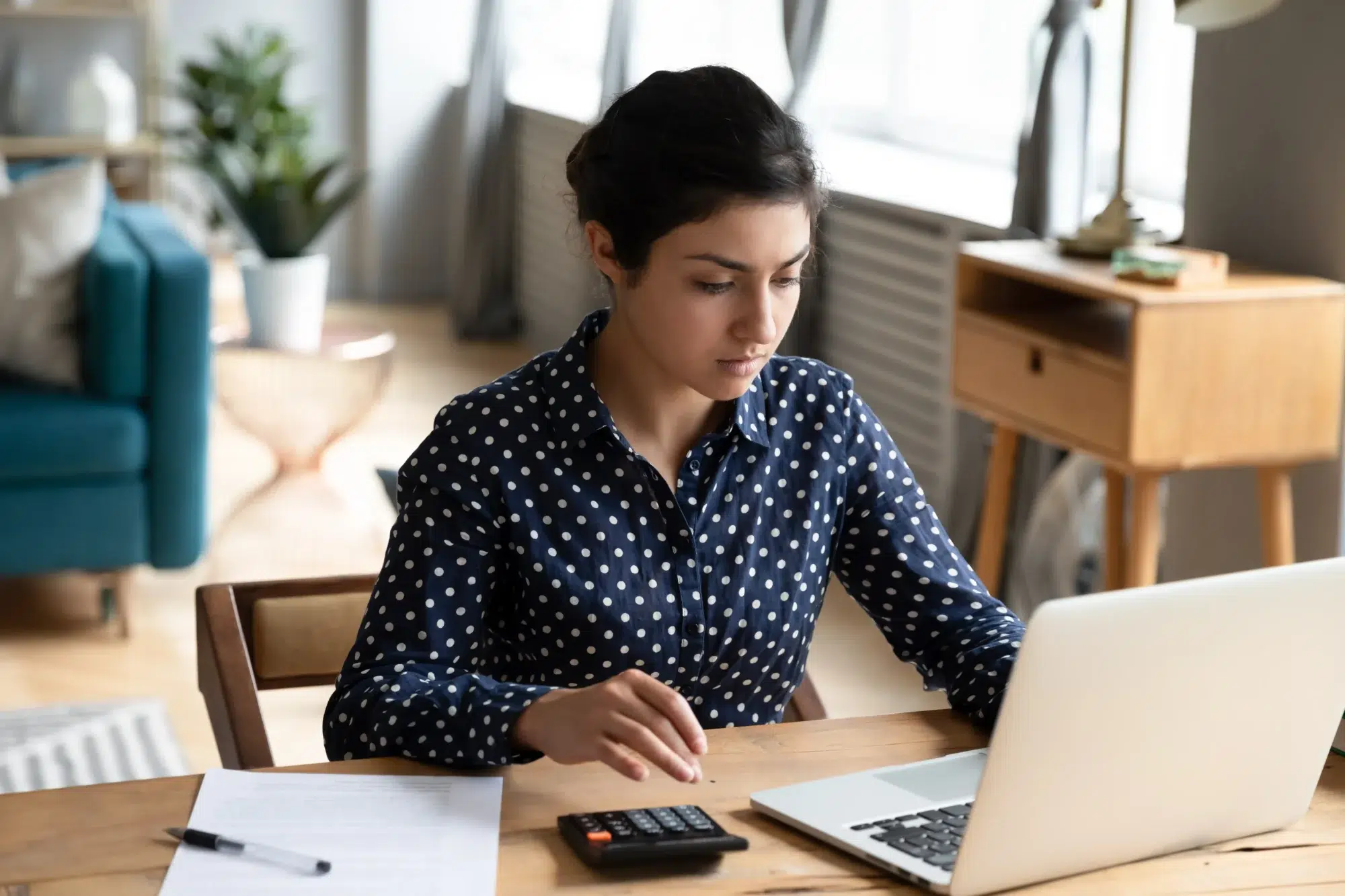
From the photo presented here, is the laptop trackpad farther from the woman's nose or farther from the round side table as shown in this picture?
the round side table

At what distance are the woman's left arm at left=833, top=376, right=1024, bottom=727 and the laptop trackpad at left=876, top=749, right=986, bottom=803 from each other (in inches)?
6.7

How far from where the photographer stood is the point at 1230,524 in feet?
8.79

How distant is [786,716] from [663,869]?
782 millimetres

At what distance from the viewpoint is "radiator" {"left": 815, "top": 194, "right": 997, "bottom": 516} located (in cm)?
355

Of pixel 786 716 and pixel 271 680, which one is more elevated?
pixel 271 680

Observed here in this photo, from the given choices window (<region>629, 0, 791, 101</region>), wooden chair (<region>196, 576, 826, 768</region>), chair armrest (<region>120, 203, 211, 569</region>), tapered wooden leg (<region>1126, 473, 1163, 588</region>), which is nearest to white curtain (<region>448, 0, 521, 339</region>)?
window (<region>629, 0, 791, 101</region>)

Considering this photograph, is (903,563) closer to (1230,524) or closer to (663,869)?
(663,869)

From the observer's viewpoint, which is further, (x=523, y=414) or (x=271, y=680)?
(x=271, y=680)

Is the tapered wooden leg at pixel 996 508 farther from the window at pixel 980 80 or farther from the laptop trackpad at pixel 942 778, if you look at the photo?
the laptop trackpad at pixel 942 778

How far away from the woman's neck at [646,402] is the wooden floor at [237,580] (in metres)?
1.46

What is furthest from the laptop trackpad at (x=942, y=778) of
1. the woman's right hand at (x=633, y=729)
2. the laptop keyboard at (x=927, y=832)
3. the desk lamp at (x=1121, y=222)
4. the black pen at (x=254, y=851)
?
the desk lamp at (x=1121, y=222)

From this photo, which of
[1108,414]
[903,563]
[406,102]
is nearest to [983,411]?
[1108,414]

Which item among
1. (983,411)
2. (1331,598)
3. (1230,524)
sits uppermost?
(1331,598)

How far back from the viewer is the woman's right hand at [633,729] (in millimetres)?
1022
